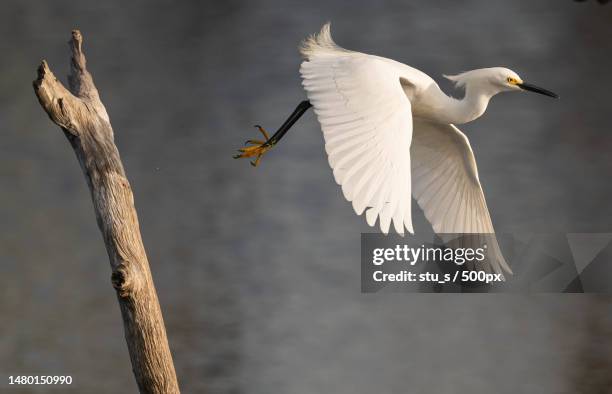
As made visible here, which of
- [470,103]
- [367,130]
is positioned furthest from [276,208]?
[367,130]

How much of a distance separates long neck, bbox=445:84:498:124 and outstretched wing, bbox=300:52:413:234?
0.77 feet

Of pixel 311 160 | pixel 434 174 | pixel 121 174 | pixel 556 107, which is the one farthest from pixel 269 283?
pixel 121 174

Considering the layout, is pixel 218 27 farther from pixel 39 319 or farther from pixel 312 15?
pixel 39 319

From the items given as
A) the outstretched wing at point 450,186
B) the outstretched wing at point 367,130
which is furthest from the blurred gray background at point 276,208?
the outstretched wing at point 367,130

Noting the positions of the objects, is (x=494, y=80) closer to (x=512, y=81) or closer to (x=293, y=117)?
(x=512, y=81)

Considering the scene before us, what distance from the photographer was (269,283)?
3.17 metres

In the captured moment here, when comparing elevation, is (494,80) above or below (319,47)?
below

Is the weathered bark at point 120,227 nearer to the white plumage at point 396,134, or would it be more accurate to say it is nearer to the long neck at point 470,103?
the white plumage at point 396,134

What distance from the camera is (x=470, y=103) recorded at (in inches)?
92.1

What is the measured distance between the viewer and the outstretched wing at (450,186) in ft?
8.07

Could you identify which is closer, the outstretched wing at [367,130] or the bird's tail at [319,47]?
the outstretched wing at [367,130]

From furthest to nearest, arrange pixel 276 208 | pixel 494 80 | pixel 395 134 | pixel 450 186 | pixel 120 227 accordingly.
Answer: pixel 276 208, pixel 450 186, pixel 494 80, pixel 395 134, pixel 120 227

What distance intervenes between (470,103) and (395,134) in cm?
41

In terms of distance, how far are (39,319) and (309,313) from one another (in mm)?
910
